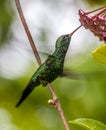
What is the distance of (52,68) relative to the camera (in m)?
2.03

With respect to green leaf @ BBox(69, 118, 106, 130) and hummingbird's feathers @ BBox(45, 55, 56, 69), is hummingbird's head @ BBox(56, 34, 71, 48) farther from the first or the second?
green leaf @ BBox(69, 118, 106, 130)

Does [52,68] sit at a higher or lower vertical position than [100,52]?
lower

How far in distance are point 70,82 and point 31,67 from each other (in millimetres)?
303

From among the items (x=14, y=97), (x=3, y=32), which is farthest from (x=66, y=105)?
(x=3, y=32)

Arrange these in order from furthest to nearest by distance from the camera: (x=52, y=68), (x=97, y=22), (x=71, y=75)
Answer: (x=52, y=68) → (x=71, y=75) → (x=97, y=22)

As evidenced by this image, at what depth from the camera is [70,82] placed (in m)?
3.14

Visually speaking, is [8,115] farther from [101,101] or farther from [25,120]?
[101,101]

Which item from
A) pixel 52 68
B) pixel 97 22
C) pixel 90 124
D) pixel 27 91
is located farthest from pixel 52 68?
pixel 97 22

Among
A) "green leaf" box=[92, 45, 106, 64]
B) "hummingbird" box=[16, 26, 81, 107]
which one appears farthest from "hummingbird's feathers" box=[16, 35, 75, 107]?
"green leaf" box=[92, 45, 106, 64]

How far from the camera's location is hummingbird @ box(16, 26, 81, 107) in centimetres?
191

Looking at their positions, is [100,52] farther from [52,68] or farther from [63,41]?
[52,68]

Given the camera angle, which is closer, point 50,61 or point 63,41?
point 63,41

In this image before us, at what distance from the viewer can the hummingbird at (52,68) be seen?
6.28 feet

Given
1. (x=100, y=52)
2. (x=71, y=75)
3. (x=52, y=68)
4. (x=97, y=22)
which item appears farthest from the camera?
(x=52, y=68)
